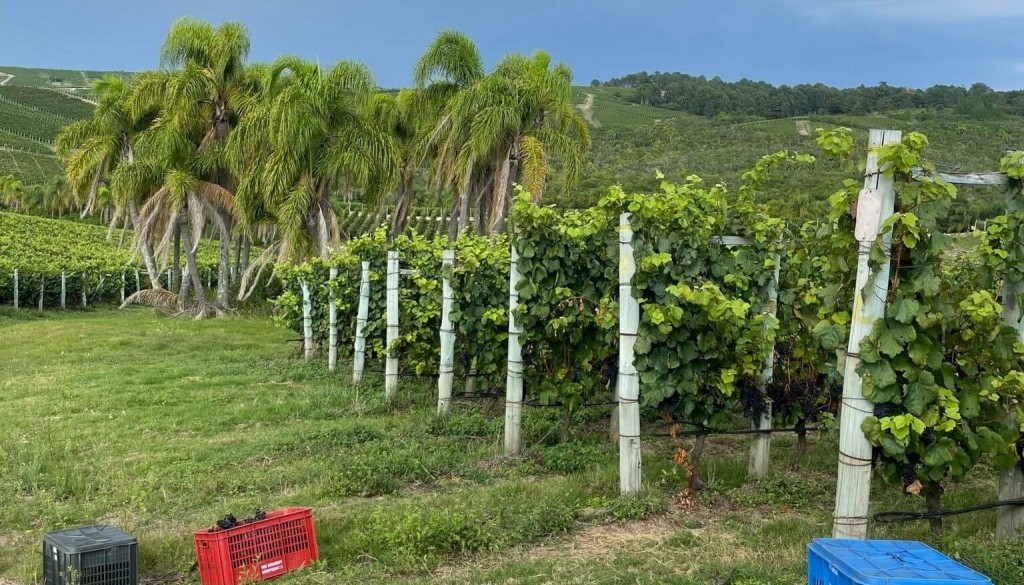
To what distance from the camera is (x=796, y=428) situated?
23.6 feet

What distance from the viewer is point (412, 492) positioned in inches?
283

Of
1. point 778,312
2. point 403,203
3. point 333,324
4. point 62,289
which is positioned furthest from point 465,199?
point 62,289

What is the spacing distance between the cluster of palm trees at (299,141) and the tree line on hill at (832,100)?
2602 inches

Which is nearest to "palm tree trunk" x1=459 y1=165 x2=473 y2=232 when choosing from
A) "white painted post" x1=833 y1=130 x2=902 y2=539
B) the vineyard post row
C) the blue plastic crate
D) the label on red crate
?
the label on red crate

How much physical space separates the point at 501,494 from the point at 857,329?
3040 millimetres

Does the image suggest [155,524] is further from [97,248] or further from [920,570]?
[97,248]

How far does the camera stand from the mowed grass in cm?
530

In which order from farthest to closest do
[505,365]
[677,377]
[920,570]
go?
[505,365] → [677,377] → [920,570]

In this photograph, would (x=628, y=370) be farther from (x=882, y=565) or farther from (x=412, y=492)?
(x=882, y=565)

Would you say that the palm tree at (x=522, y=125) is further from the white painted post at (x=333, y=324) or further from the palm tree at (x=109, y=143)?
the palm tree at (x=109, y=143)

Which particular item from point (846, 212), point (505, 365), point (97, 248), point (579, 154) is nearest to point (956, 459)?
point (846, 212)

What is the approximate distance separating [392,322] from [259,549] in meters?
5.89

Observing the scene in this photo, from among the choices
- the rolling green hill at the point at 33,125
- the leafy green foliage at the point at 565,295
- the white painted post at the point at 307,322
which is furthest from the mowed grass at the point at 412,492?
the rolling green hill at the point at 33,125

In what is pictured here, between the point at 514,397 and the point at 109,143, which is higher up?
the point at 109,143
